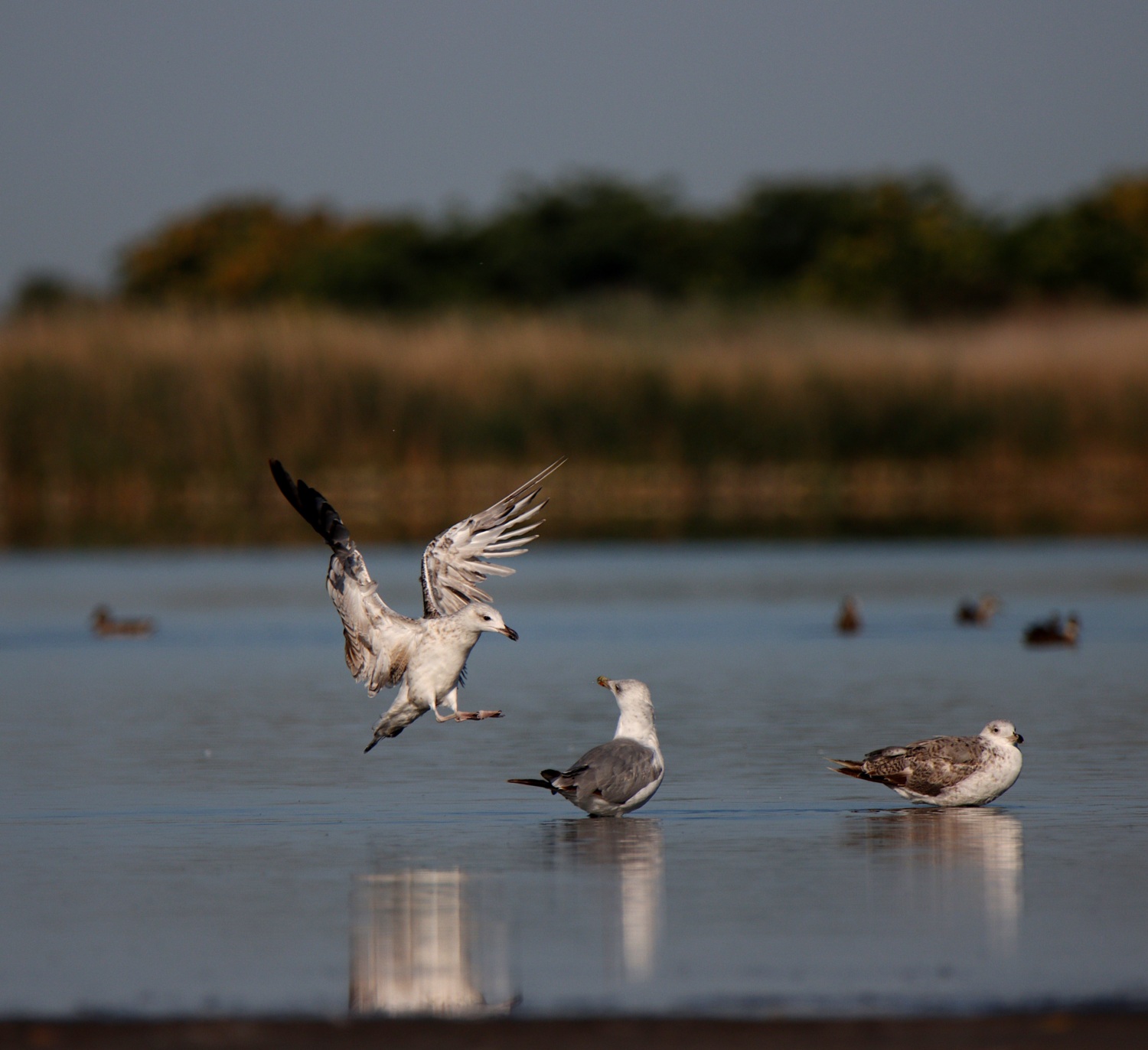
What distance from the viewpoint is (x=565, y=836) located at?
8.51 metres

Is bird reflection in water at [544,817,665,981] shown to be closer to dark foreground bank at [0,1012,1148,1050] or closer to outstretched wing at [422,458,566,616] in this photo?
dark foreground bank at [0,1012,1148,1050]

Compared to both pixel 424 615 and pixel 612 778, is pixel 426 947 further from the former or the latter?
pixel 424 615

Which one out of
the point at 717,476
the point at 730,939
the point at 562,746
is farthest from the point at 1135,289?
the point at 730,939

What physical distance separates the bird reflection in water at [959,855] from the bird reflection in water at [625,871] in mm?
877

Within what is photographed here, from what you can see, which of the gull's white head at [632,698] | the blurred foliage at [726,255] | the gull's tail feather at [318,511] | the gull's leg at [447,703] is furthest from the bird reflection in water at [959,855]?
the blurred foliage at [726,255]

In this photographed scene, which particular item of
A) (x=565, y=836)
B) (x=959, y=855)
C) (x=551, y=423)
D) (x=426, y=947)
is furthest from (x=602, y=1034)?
(x=551, y=423)

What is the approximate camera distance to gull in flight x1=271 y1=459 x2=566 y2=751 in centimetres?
966

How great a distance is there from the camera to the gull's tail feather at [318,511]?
9.59 metres

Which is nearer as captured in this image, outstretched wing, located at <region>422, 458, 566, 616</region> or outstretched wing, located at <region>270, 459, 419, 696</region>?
outstretched wing, located at <region>270, 459, 419, 696</region>

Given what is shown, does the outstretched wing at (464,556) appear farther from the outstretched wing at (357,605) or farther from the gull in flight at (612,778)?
the gull in flight at (612,778)

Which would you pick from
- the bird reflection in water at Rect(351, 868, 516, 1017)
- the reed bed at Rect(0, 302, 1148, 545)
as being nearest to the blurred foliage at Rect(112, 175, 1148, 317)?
the reed bed at Rect(0, 302, 1148, 545)

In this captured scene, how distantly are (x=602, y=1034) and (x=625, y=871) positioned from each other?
2.39 meters

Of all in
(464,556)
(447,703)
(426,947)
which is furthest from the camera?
(464,556)

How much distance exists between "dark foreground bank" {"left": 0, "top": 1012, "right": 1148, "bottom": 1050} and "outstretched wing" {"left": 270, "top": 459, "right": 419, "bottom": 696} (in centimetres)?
435
